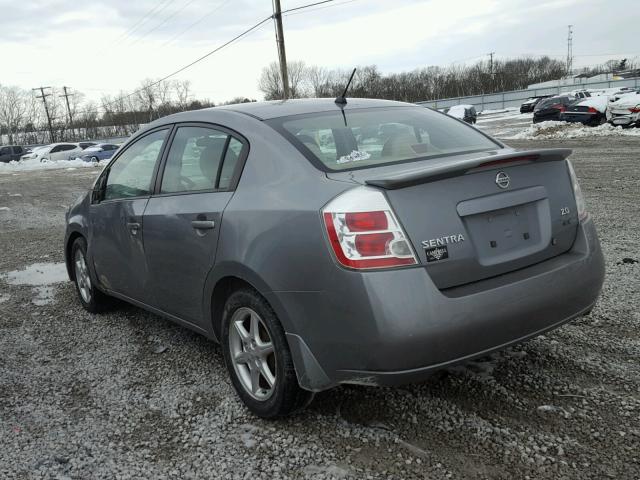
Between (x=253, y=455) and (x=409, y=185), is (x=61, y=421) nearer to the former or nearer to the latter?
(x=253, y=455)

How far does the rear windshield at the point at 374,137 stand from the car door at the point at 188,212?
0.38 metres

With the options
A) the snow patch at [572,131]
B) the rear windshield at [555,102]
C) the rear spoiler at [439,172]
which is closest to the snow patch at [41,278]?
the rear spoiler at [439,172]

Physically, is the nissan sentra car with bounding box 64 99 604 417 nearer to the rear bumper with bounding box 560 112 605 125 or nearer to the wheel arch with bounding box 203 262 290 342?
the wheel arch with bounding box 203 262 290 342

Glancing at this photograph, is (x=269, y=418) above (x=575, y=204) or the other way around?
the other way around

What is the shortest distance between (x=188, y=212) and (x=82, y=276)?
7.42 ft

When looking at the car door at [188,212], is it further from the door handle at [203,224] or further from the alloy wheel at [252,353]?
→ the alloy wheel at [252,353]

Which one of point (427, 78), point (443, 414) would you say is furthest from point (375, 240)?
point (427, 78)

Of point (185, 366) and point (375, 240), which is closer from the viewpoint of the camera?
point (375, 240)

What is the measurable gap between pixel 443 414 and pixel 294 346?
0.87 m

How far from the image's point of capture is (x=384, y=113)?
3701 mm

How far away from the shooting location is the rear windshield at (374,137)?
10.1 ft

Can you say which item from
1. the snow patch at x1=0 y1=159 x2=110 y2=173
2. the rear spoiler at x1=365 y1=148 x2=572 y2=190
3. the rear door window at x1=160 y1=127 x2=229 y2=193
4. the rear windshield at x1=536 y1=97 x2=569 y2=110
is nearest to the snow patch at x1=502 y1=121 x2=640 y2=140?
the rear windshield at x1=536 y1=97 x2=569 y2=110

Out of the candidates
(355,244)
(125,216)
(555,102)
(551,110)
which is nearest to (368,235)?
(355,244)

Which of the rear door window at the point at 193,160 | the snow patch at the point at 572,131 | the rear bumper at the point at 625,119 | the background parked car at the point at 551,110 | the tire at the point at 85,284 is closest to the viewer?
the rear door window at the point at 193,160
